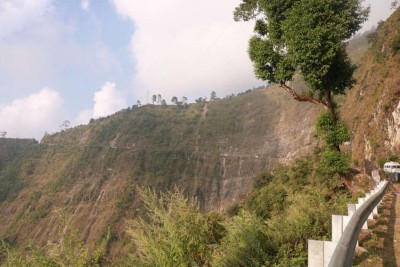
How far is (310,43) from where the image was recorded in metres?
12.7

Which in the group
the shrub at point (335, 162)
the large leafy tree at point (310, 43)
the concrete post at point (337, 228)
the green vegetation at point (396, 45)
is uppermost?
the green vegetation at point (396, 45)

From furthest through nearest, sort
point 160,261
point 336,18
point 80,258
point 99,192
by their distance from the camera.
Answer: point 99,192
point 336,18
point 160,261
point 80,258

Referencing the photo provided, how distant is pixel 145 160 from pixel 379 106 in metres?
70.0

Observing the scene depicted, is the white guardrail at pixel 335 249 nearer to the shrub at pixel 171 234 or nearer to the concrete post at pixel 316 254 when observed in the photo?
the concrete post at pixel 316 254

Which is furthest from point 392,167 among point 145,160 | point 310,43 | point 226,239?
point 145,160

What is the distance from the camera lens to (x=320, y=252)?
3.55 meters

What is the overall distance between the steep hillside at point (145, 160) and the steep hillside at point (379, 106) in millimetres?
28546

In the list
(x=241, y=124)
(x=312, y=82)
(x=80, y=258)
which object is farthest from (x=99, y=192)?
(x=80, y=258)

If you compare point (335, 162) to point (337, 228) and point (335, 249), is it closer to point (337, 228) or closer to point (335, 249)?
point (337, 228)

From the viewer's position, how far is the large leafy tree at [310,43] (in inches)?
501

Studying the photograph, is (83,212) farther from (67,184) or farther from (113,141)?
(113,141)

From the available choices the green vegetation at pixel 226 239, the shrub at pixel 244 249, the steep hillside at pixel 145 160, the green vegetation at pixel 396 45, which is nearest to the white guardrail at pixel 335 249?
the green vegetation at pixel 226 239

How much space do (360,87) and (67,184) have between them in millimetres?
74436

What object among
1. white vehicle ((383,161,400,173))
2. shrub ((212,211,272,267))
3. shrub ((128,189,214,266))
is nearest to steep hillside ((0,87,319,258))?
white vehicle ((383,161,400,173))
